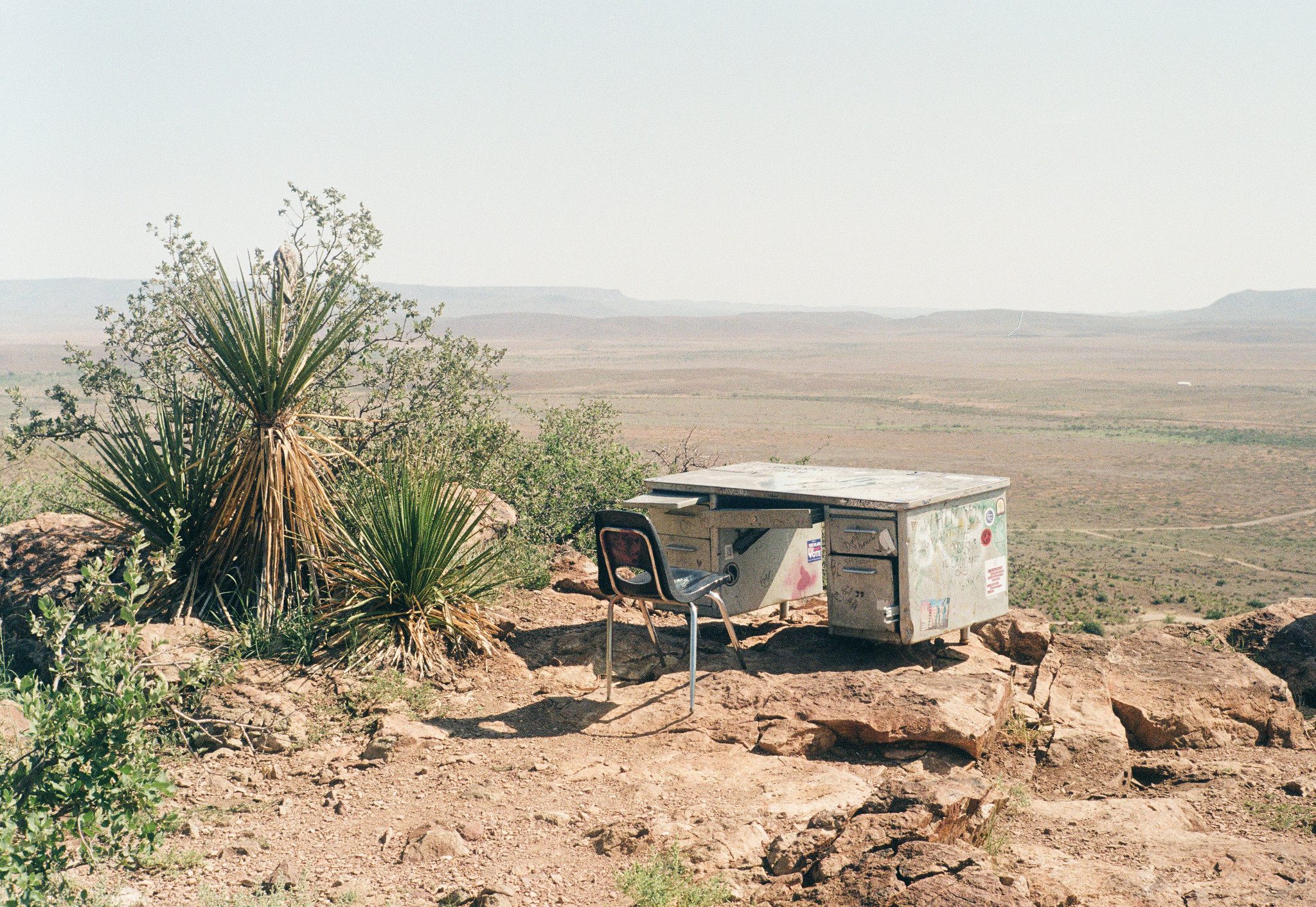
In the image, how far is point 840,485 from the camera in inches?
323

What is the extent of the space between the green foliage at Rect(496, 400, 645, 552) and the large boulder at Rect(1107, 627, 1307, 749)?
17.5 feet

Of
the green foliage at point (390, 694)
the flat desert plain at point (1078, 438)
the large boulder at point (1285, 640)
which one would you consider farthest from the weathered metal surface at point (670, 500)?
the flat desert plain at point (1078, 438)

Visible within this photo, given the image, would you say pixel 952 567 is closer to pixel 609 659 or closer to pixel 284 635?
pixel 609 659

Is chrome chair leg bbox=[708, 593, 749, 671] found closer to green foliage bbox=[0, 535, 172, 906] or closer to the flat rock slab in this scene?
the flat rock slab

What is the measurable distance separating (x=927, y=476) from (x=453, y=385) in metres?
5.88

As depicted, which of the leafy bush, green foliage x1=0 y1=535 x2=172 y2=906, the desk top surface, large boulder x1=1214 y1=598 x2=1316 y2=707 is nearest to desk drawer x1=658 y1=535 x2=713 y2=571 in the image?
the desk top surface

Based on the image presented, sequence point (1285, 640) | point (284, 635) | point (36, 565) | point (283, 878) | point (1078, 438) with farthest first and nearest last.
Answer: point (1078, 438) → point (1285, 640) → point (36, 565) → point (284, 635) → point (283, 878)

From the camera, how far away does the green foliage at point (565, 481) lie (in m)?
11.9

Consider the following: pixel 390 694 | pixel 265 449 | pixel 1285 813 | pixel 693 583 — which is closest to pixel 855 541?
pixel 693 583

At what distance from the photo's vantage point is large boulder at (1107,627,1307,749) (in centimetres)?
780

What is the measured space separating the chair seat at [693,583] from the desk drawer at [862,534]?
30.9 inches

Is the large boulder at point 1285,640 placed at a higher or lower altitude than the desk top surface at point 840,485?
lower

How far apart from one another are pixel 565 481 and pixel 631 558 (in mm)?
5934

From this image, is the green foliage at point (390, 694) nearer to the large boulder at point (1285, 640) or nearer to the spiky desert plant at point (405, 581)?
the spiky desert plant at point (405, 581)
